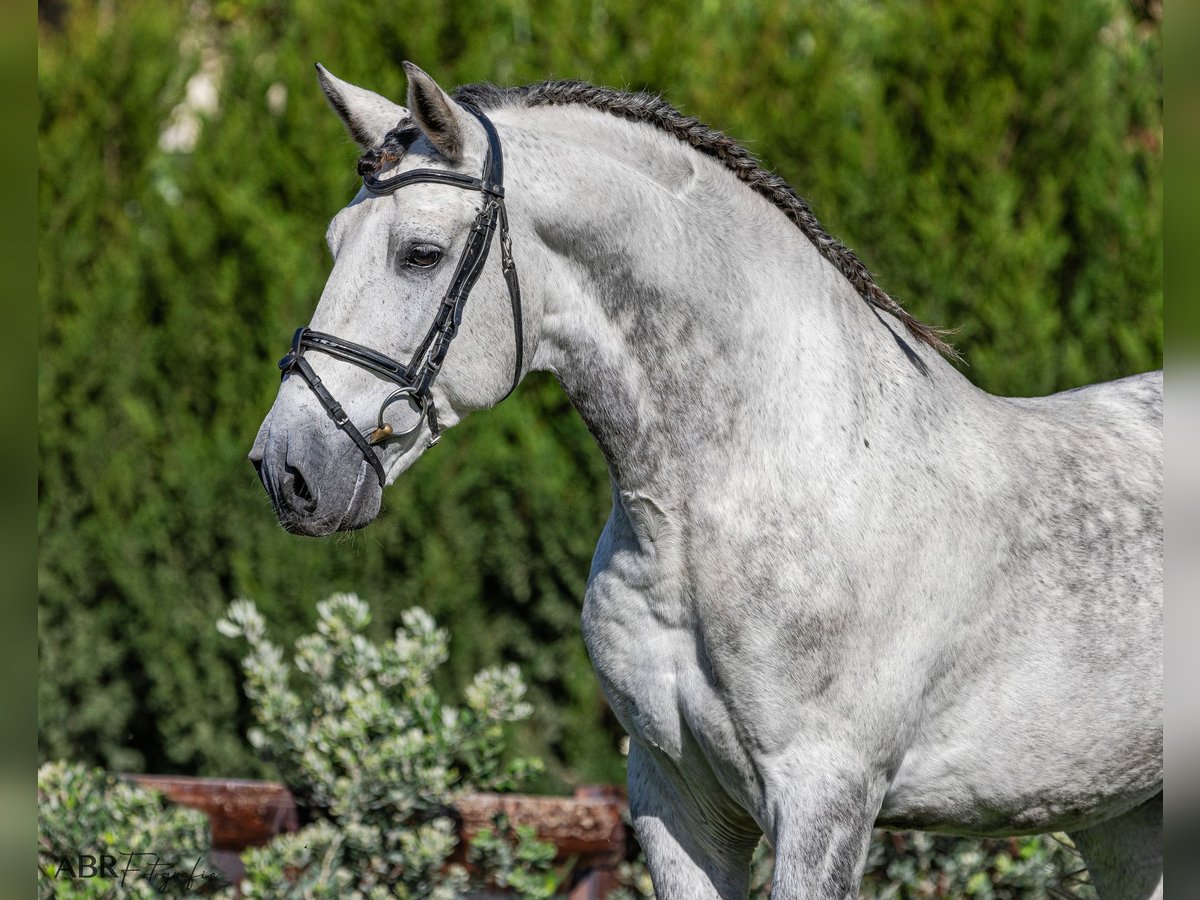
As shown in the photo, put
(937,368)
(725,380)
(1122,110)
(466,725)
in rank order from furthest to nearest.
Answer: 1. (1122,110)
2. (466,725)
3. (937,368)
4. (725,380)

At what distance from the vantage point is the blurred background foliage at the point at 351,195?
5.01 m

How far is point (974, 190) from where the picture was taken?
16.5ft

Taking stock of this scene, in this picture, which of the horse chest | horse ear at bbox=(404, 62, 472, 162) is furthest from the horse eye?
the horse chest

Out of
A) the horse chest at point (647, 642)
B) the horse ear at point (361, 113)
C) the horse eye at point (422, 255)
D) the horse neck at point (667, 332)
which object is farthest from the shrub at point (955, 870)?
the horse ear at point (361, 113)

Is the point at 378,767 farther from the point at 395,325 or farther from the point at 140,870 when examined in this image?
the point at 395,325

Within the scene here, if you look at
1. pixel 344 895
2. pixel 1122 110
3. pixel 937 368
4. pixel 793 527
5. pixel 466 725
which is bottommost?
pixel 344 895

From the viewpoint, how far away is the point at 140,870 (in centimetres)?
362

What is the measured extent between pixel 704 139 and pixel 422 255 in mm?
659

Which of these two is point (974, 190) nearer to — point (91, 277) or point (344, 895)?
point (344, 895)

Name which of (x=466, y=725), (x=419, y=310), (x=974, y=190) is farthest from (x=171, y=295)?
(x=419, y=310)

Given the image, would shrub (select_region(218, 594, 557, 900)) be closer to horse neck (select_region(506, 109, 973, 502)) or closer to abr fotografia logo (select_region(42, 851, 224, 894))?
abr fotografia logo (select_region(42, 851, 224, 894))

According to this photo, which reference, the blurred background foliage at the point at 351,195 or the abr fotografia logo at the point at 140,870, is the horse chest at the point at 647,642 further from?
the blurred background foliage at the point at 351,195

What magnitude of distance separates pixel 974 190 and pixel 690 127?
290cm

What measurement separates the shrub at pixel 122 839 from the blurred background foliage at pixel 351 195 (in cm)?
139
